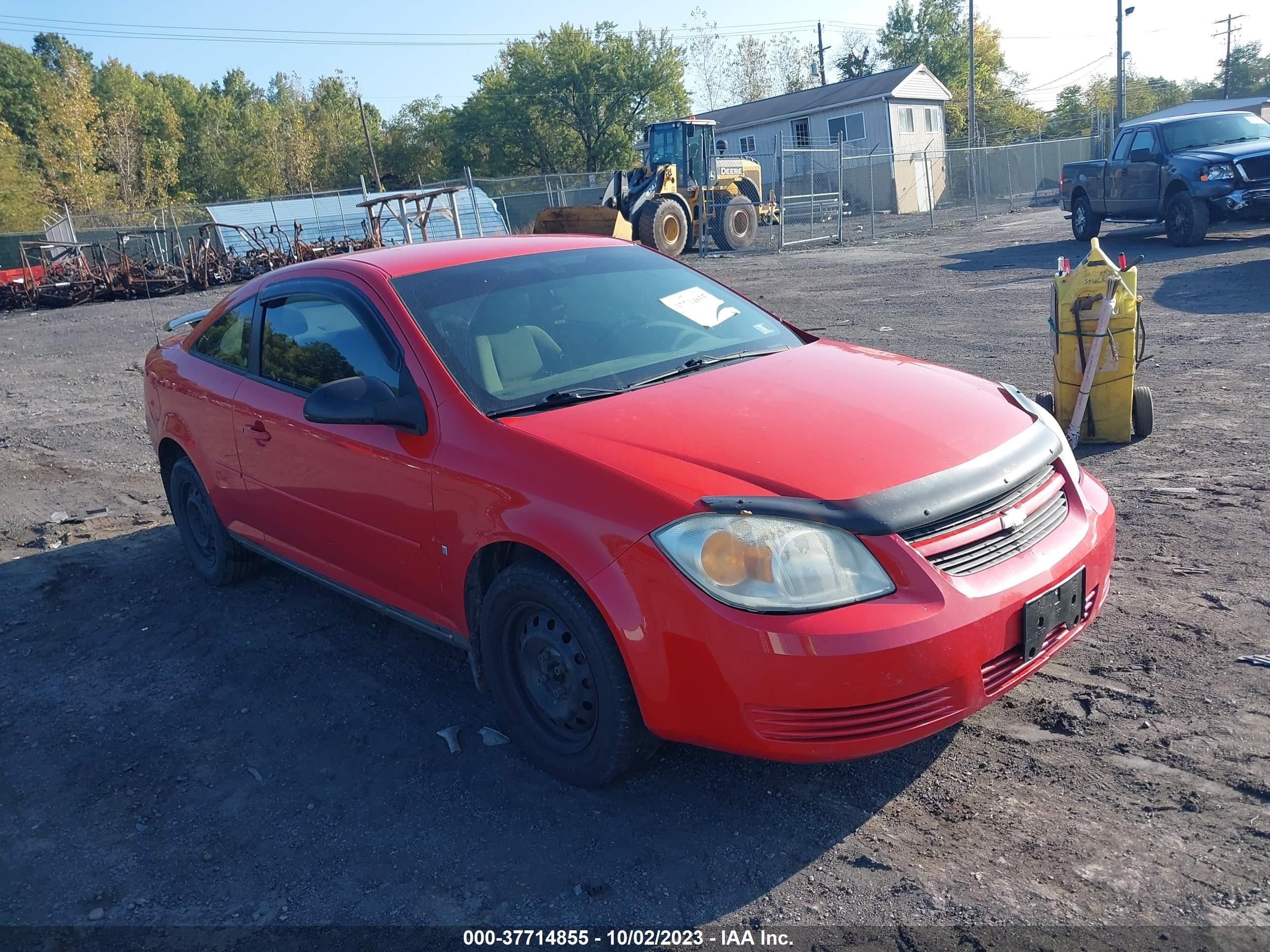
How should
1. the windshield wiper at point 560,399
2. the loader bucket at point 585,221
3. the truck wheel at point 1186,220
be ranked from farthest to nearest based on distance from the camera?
1. the loader bucket at point 585,221
2. the truck wheel at point 1186,220
3. the windshield wiper at point 560,399

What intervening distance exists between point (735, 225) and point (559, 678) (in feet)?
79.8

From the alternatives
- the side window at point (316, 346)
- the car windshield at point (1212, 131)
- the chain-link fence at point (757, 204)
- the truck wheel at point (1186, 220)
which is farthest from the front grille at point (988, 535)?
the chain-link fence at point (757, 204)

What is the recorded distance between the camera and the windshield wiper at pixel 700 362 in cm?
356

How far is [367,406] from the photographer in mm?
3443

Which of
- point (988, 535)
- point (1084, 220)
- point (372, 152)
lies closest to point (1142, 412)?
point (988, 535)

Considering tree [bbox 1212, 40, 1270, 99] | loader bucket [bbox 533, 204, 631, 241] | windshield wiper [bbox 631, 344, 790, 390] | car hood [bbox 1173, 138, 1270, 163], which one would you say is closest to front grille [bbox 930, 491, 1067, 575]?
windshield wiper [bbox 631, 344, 790, 390]

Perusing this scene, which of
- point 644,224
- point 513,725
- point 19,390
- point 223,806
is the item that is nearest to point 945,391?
point 513,725

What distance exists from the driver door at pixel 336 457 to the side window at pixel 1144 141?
1677cm

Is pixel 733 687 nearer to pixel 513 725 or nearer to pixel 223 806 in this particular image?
pixel 513 725

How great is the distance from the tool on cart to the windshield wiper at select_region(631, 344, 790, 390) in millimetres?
2920

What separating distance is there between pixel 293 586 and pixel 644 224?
19.2m

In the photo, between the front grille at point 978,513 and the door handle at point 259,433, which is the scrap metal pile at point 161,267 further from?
the front grille at point 978,513

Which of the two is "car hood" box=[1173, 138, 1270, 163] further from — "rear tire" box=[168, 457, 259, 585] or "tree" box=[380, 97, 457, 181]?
"tree" box=[380, 97, 457, 181]

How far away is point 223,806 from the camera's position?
3.26m
